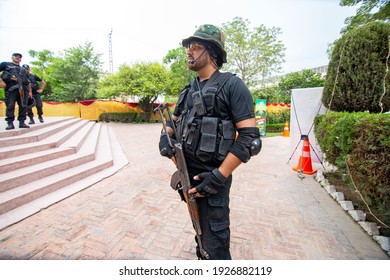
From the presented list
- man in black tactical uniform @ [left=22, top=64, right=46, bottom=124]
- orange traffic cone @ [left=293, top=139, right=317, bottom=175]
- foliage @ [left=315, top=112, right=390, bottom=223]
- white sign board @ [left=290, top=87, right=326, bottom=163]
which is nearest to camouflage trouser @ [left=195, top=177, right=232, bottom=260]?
foliage @ [left=315, top=112, right=390, bottom=223]

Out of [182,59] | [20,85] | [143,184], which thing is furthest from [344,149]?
[182,59]

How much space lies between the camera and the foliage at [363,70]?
11.6 feet

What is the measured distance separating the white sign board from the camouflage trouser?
14.9 feet

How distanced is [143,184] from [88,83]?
77.4ft

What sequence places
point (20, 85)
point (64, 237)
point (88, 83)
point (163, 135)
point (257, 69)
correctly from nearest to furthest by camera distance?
1. point (163, 135)
2. point (64, 237)
3. point (20, 85)
4. point (88, 83)
5. point (257, 69)

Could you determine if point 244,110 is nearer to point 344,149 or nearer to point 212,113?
point 212,113

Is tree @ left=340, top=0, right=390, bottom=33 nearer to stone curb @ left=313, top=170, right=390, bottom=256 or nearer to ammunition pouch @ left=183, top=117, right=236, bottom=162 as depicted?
stone curb @ left=313, top=170, right=390, bottom=256

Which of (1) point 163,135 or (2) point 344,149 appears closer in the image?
(1) point 163,135

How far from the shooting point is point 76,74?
918 inches

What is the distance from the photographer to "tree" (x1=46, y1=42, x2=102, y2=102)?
74.6 ft

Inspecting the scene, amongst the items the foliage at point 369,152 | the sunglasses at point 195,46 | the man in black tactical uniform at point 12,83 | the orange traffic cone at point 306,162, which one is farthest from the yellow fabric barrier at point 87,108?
the sunglasses at point 195,46

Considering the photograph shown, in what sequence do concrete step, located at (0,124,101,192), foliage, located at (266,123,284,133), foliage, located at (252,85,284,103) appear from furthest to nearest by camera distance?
1. foliage, located at (252,85,284,103)
2. foliage, located at (266,123,284,133)
3. concrete step, located at (0,124,101,192)

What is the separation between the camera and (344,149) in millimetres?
2980

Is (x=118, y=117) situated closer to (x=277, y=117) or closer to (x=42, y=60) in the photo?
(x=277, y=117)
